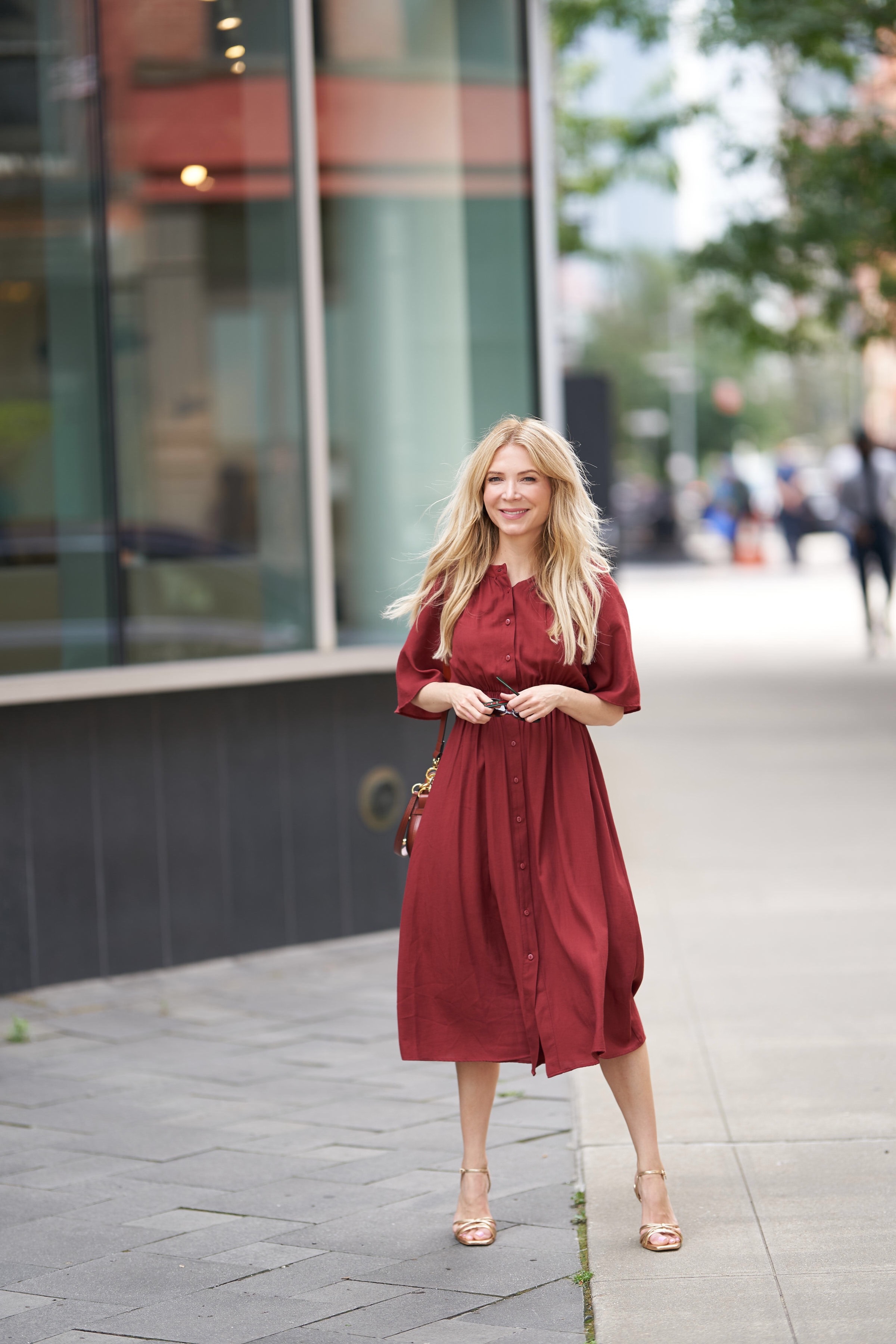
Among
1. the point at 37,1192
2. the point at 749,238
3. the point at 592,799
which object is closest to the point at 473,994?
the point at 592,799

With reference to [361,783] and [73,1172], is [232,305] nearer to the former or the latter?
[361,783]

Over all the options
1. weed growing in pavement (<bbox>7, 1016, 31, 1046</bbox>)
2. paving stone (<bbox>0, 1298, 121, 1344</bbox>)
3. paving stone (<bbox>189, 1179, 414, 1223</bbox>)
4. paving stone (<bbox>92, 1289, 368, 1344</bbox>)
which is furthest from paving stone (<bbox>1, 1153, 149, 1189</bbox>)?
weed growing in pavement (<bbox>7, 1016, 31, 1046</bbox>)

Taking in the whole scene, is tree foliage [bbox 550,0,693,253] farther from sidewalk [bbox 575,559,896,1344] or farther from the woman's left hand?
the woman's left hand

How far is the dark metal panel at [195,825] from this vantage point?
6613 mm

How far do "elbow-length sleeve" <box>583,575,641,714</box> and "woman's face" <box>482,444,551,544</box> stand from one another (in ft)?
0.75

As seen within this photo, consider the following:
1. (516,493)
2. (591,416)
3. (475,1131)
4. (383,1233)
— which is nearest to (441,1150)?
(383,1233)

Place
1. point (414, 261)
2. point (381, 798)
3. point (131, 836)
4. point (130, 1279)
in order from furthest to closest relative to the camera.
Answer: point (414, 261)
point (381, 798)
point (131, 836)
point (130, 1279)

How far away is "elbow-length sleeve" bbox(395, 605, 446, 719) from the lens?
389 centimetres

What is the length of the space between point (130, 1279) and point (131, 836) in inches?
115

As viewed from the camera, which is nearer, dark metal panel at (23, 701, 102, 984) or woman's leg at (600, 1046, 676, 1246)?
woman's leg at (600, 1046, 676, 1246)

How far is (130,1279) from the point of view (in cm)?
375

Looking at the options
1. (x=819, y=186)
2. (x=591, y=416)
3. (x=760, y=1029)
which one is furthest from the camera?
(x=591, y=416)

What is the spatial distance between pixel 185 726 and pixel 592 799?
318 cm

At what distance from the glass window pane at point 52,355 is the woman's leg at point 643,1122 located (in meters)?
3.46
